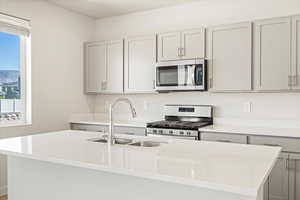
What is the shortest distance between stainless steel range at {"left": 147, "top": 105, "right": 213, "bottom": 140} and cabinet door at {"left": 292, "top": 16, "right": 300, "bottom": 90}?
111cm

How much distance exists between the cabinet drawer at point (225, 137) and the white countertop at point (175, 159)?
1.05m

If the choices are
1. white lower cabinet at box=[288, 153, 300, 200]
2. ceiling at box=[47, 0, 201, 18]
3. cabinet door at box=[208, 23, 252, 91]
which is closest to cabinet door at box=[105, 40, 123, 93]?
ceiling at box=[47, 0, 201, 18]

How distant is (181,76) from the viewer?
359 centimetres

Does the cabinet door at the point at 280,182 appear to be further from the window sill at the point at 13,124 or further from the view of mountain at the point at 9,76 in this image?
the view of mountain at the point at 9,76

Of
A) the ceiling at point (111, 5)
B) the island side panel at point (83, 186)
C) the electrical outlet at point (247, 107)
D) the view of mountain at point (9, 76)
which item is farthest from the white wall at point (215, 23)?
the island side panel at point (83, 186)

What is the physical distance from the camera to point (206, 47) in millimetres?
3459

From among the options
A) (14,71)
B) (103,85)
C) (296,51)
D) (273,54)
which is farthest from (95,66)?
(296,51)

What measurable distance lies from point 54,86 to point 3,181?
1.42 meters

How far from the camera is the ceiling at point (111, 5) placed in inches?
151

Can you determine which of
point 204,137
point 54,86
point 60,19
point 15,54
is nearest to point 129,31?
point 60,19

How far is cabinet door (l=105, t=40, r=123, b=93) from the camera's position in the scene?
412cm

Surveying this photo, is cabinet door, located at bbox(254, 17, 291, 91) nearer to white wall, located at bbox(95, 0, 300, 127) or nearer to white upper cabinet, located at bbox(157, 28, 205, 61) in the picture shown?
white wall, located at bbox(95, 0, 300, 127)

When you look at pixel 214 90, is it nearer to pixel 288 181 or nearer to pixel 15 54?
pixel 288 181

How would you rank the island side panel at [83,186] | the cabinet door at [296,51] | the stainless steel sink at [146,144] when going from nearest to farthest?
1. the island side panel at [83,186]
2. the stainless steel sink at [146,144]
3. the cabinet door at [296,51]
